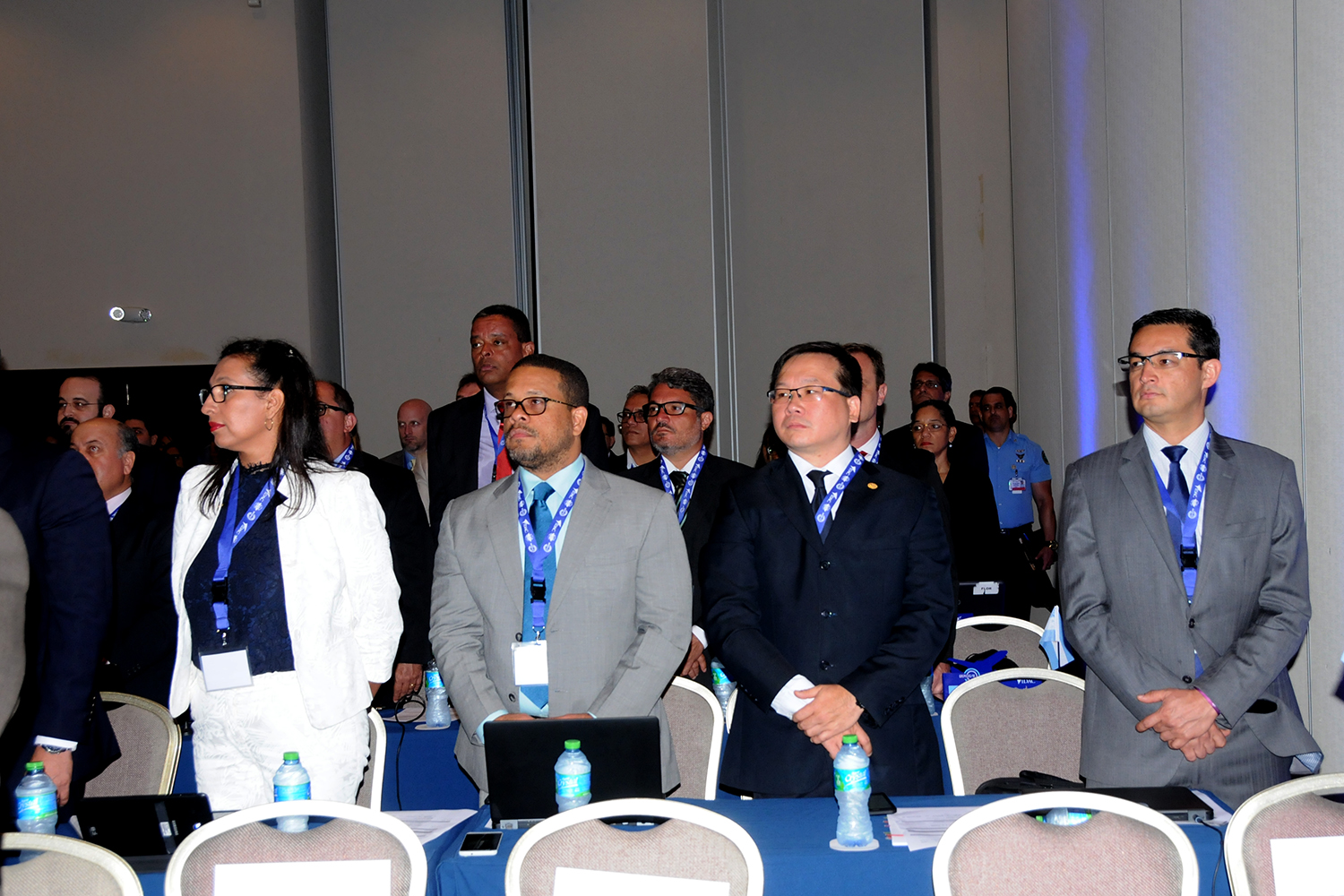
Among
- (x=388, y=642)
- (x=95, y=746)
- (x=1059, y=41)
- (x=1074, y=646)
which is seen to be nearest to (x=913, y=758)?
(x=1074, y=646)

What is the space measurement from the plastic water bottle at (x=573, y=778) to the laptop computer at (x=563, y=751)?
14 millimetres

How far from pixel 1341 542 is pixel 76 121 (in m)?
9.09

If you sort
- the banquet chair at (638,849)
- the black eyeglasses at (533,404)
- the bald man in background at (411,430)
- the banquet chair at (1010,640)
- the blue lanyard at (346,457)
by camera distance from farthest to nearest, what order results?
the bald man in background at (411,430)
the blue lanyard at (346,457)
the banquet chair at (1010,640)
the black eyeglasses at (533,404)
the banquet chair at (638,849)

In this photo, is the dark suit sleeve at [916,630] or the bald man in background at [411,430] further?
the bald man in background at [411,430]

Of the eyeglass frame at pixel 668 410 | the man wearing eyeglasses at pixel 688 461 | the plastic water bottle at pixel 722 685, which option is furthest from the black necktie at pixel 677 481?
the plastic water bottle at pixel 722 685

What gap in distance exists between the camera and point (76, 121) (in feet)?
28.5

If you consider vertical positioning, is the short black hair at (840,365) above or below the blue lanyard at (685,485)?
above

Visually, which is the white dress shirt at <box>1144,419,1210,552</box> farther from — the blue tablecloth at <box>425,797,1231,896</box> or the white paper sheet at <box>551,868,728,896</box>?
the white paper sheet at <box>551,868,728,896</box>

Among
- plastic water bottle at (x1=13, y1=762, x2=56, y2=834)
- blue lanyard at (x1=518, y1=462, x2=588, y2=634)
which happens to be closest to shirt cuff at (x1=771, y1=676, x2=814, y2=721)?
blue lanyard at (x1=518, y1=462, x2=588, y2=634)

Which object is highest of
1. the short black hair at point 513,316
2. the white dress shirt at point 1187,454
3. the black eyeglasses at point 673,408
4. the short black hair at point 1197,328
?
the short black hair at point 513,316

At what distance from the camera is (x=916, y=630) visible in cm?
274

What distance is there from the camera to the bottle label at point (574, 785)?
2.28m

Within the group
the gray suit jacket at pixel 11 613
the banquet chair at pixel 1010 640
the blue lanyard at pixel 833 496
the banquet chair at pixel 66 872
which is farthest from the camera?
the banquet chair at pixel 1010 640

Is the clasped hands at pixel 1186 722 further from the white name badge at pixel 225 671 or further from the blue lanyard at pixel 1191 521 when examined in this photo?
the white name badge at pixel 225 671
